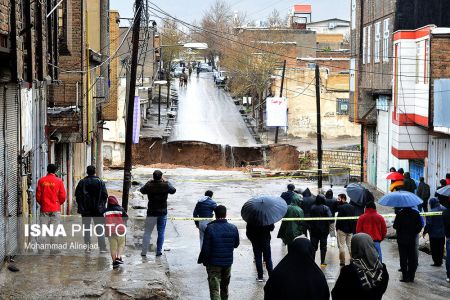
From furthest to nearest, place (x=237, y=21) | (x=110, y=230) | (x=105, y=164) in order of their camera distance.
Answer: (x=237, y=21) < (x=105, y=164) < (x=110, y=230)

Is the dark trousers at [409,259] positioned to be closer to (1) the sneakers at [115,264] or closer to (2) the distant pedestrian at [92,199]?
(1) the sneakers at [115,264]

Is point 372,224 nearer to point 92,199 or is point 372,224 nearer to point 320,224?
point 320,224

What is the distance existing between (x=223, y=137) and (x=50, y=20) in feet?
Result: 132

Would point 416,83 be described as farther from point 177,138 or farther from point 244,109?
point 244,109

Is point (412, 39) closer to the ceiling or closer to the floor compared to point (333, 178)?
closer to the ceiling

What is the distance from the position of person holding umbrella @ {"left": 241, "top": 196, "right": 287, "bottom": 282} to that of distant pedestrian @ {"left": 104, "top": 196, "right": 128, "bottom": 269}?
6.93 feet

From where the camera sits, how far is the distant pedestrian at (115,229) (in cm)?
1560

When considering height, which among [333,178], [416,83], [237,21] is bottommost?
[333,178]

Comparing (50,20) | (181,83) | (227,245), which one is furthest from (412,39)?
(181,83)

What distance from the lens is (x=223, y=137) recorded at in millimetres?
60844

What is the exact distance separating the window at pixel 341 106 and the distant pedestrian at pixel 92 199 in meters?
51.8

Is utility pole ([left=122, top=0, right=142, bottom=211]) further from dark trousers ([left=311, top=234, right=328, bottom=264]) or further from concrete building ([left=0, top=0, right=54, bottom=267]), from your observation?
dark trousers ([left=311, top=234, right=328, bottom=264])

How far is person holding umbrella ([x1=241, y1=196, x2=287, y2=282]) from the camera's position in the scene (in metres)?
15.9

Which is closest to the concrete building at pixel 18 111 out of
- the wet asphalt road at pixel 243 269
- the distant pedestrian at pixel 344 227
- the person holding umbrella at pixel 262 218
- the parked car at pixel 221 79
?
the wet asphalt road at pixel 243 269
